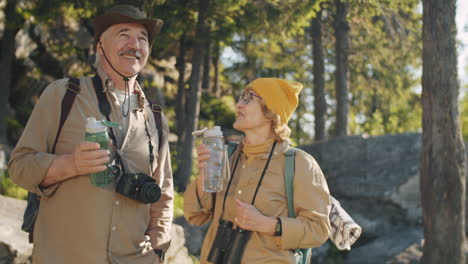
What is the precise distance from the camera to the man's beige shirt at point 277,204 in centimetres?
312

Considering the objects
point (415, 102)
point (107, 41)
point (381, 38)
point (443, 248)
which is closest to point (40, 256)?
point (107, 41)

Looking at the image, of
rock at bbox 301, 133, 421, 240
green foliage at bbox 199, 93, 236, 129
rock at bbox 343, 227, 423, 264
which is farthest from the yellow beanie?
green foliage at bbox 199, 93, 236, 129

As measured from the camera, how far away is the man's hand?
105 inches

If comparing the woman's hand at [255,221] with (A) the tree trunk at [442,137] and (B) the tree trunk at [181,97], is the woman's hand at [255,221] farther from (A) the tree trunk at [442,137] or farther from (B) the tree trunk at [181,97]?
(B) the tree trunk at [181,97]

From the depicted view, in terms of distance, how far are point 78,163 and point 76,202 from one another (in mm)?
404

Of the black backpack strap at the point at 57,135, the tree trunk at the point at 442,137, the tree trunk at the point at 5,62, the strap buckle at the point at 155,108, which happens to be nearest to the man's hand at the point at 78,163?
the black backpack strap at the point at 57,135

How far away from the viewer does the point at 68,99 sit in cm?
307

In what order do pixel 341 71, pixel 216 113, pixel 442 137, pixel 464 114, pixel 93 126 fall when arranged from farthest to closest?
pixel 464 114 < pixel 216 113 < pixel 341 71 < pixel 442 137 < pixel 93 126

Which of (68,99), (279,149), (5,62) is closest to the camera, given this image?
(68,99)

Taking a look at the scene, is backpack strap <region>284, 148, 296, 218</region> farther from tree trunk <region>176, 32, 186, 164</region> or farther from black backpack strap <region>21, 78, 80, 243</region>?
tree trunk <region>176, 32, 186, 164</region>

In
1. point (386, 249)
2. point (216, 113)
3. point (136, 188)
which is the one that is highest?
point (216, 113)

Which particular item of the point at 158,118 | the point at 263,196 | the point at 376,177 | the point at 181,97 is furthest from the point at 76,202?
the point at 181,97

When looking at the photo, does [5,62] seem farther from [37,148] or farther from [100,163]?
[100,163]

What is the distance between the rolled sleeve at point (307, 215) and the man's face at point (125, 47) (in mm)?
1415
